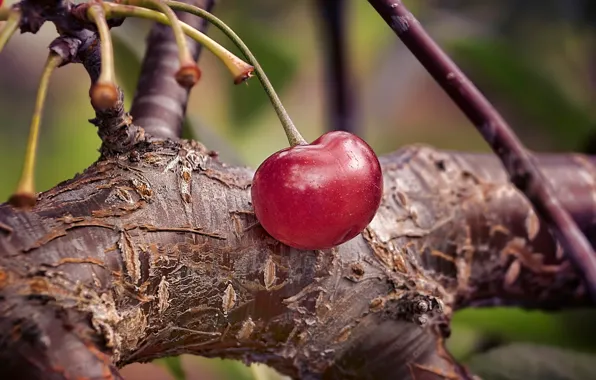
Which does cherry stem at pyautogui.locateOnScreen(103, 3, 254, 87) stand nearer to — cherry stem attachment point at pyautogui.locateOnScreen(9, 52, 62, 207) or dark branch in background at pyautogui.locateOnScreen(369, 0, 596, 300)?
cherry stem attachment point at pyautogui.locateOnScreen(9, 52, 62, 207)

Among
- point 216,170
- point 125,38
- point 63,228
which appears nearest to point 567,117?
point 125,38

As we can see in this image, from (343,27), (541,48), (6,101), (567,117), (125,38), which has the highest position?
(6,101)

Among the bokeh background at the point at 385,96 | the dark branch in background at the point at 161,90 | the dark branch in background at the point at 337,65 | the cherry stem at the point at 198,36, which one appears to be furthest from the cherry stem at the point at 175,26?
the dark branch in background at the point at 337,65

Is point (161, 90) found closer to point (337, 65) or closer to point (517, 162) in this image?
point (517, 162)

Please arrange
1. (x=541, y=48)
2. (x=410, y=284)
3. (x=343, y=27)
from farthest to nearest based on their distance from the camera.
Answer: (x=541, y=48) < (x=343, y=27) < (x=410, y=284)

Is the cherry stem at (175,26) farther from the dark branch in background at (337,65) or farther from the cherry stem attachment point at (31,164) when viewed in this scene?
the dark branch in background at (337,65)

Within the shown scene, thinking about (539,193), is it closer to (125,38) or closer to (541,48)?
(125,38)

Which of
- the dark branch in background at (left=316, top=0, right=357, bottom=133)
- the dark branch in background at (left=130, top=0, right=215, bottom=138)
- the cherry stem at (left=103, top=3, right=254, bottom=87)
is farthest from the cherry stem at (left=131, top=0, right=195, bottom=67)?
the dark branch in background at (left=316, top=0, right=357, bottom=133)

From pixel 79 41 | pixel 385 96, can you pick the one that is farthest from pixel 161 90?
pixel 385 96
